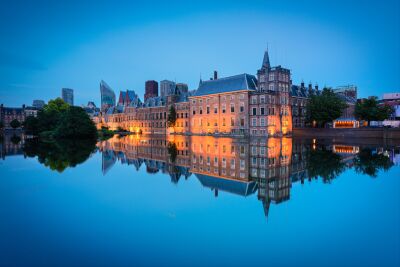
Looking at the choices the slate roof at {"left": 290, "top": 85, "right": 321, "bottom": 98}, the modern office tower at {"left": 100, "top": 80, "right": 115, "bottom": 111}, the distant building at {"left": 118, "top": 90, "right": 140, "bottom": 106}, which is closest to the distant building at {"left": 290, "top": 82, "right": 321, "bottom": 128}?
the slate roof at {"left": 290, "top": 85, "right": 321, "bottom": 98}

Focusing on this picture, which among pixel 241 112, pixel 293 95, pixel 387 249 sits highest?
pixel 293 95

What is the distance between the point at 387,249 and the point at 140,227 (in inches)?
250

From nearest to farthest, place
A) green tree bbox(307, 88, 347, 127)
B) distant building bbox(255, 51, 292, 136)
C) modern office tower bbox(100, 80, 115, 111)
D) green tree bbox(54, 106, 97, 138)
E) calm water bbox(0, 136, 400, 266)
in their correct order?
calm water bbox(0, 136, 400, 266)
green tree bbox(54, 106, 97, 138)
distant building bbox(255, 51, 292, 136)
green tree bbox(307, 88, 347, 127)
modern office tower bbox(100, 80, 115, 111)

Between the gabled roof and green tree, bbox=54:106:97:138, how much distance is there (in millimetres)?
29518

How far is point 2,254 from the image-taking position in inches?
242

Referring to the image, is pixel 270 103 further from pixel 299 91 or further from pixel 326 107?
pixel 299 91

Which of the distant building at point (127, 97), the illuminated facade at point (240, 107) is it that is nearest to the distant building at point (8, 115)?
the distant building at point (127, 97)

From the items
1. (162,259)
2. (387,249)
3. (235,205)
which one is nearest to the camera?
(162,259)

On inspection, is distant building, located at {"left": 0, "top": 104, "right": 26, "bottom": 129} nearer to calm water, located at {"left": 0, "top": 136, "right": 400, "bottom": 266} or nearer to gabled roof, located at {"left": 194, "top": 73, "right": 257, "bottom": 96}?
gabled roof, located at {"left": 194, "top": 73, "right": 257, "bottom": 96}

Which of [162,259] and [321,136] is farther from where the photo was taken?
[321,136]

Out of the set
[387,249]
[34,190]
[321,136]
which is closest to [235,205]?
[387,249]

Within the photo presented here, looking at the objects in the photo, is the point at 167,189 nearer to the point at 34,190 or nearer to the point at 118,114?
the point at 34,190

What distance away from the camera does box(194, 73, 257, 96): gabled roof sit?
59656mm

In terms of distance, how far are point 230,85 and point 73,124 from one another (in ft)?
114
